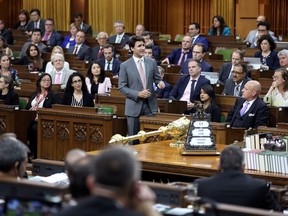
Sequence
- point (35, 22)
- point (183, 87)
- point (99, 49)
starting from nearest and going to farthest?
1. point (183, 87)
2. point (99, 49)
3. point (35, 22)

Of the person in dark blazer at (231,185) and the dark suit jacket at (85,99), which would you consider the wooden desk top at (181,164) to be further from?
the dark suit jacket at (85,99)

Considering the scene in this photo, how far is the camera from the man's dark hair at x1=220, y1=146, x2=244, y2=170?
199 inches

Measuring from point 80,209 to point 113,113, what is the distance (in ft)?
21.5

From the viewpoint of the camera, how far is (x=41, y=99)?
10875 mm

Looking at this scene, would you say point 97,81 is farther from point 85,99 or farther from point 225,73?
point 225,73

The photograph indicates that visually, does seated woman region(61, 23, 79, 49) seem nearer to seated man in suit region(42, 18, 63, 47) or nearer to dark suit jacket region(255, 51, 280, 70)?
seated man in suit region(42, 18, 63, 47)

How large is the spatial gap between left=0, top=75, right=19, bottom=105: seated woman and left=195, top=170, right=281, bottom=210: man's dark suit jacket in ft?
19.9

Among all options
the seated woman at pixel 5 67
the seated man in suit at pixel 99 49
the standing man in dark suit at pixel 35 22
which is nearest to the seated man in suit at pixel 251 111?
the seated woman at pixel 5 67

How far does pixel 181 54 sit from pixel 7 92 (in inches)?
137

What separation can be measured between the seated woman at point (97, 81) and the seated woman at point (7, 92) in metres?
1.01

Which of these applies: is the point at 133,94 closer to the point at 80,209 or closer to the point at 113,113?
the point at 113,113

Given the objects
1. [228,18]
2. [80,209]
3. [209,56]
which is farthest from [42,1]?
[80,209]

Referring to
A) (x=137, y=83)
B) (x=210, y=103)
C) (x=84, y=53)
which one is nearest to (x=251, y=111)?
(x=210, y=103)

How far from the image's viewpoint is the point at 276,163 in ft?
22.4
